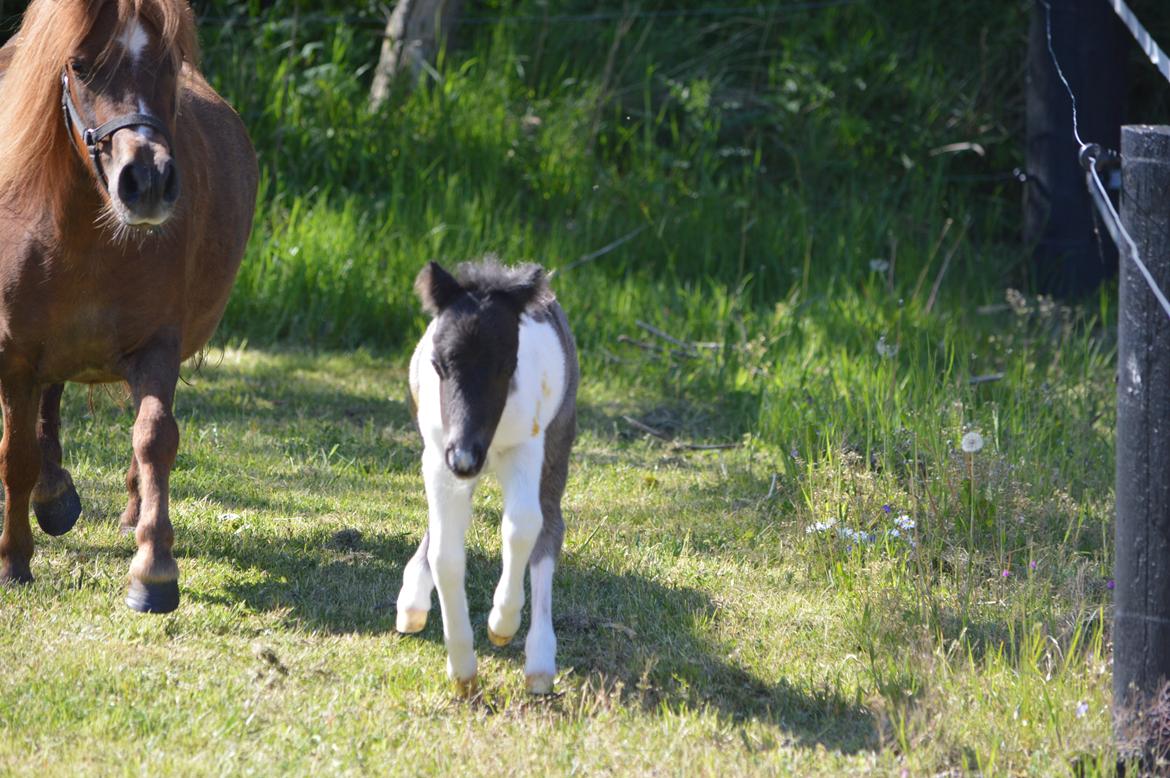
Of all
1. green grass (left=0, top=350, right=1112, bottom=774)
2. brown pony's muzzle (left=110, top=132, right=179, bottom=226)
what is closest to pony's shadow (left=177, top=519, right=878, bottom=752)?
green grass (left=0, top=350, right=1112, bottom=774)

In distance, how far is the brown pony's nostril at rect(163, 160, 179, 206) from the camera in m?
3.68

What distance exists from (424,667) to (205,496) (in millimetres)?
1834

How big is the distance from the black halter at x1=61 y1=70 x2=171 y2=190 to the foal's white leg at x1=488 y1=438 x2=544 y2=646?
1386 millimetres

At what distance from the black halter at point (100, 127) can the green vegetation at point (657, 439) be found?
54.3 inches

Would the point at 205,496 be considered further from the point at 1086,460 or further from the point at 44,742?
the point at 1086,460

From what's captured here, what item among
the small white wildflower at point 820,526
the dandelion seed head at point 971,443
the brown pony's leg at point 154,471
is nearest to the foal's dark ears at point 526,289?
the brown pony's leg at point 154,471

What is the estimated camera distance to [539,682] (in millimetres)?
3635

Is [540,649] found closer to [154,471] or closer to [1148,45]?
[154,471]

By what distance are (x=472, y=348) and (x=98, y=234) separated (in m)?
1.51

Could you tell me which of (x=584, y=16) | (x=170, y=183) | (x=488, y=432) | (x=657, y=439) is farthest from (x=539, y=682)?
(x=584, y=16)

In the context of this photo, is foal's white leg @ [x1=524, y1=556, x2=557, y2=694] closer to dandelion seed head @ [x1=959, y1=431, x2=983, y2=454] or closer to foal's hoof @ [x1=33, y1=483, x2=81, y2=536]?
dandelion seed head @ [x1=959, y1=431, x2=983, y2=454]

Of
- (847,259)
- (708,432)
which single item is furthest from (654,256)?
Result: (708,432)

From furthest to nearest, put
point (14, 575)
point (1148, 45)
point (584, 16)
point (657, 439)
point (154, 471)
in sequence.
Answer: point (584, 16) < point (657, 439) < point (14, 575) < point (154, 471) < point (1148, 45)

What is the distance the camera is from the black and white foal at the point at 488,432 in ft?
10.4
